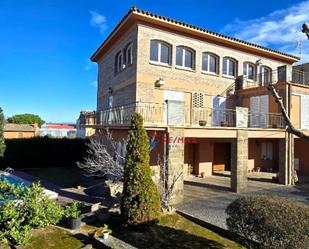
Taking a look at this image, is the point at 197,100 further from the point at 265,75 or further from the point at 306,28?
the point at 306,28

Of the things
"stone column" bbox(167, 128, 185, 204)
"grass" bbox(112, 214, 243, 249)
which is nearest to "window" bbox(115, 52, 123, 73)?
"stone column" bbox(167, 128, 185, 204)

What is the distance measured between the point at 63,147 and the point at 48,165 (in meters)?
2.13

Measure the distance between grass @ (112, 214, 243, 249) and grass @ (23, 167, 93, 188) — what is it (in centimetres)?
980

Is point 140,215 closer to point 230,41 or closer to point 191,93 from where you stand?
point 191,93

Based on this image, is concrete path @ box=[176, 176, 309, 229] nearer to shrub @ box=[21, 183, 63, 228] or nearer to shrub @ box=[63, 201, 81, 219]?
shrub @ box=[63, 201, 81, 219]

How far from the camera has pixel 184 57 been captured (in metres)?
19.2

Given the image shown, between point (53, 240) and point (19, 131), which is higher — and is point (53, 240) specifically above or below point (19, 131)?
below

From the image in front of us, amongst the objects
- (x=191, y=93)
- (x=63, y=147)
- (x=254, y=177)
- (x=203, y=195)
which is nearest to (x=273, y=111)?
(x=254, y=177)

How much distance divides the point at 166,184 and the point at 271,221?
21.4 ft

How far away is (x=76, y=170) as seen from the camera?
25.5m

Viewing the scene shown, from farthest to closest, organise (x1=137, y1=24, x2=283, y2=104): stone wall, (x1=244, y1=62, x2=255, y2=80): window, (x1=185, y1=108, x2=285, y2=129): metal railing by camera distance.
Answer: (x1=244, y1=62, x2=255, y2=80): window
(x1=185, y1=108, x2=285, y2=129): metal railing
(x1=137, y1=24, x2=283, y2=104): stone wall

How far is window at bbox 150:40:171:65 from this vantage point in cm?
1769

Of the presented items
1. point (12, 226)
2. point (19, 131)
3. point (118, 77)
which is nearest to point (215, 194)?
point (12, 226)

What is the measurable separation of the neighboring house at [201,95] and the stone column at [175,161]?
46mm
